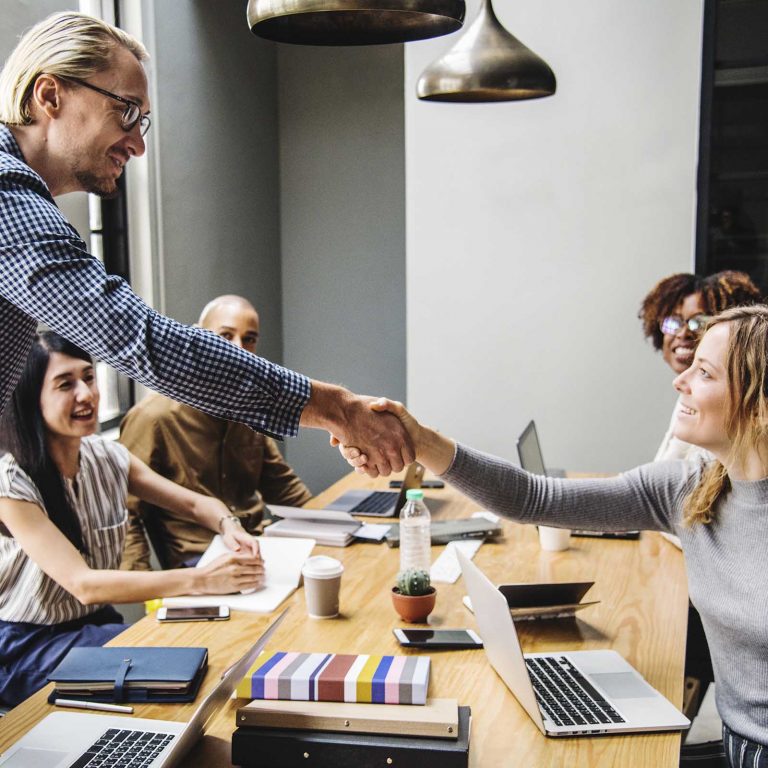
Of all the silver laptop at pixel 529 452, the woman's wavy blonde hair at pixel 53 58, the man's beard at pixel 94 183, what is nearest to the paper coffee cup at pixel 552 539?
the silver laptop at pixel 529 452

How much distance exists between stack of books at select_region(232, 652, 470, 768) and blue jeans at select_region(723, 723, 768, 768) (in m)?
0.60

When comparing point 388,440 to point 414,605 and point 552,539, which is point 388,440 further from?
point 552,539

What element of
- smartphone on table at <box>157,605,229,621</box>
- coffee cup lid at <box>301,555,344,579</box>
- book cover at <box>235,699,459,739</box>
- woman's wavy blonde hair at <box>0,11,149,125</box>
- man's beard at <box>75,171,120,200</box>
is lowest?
smartphone on table at <box>157,605,229,621</box>

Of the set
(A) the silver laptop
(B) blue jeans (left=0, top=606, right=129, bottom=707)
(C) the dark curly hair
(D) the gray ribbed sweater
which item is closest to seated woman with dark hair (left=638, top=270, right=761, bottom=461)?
(C) the dark curly hair

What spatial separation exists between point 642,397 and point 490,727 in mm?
2814

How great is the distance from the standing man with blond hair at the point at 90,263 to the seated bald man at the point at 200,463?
125 centimetres

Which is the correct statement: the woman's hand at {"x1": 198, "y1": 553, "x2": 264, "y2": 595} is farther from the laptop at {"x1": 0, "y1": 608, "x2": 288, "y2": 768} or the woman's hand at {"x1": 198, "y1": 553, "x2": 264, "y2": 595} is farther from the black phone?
the black phone

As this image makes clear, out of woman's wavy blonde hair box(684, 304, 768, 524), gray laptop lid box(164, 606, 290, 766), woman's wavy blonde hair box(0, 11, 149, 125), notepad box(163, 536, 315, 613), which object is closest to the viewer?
gray laptop lid box(164, 606, 290, 766)

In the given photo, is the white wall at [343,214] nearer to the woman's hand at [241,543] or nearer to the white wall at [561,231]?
the white wall at [561,231]

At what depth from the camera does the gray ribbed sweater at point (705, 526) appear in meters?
1.60

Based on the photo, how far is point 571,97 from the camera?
3934mm

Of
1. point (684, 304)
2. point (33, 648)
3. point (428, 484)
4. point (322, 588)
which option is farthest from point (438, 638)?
point (684, 304)

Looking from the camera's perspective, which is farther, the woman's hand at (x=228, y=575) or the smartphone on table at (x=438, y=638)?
the woman's hand at (x=228, y=575)

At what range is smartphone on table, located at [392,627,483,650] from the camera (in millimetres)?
1696
